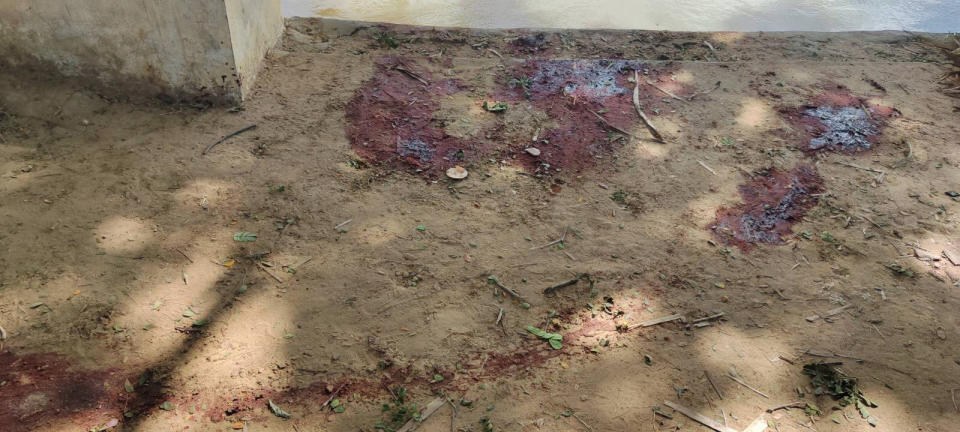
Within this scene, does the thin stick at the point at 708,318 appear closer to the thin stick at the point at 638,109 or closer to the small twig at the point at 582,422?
the small twig at the point at 582,422

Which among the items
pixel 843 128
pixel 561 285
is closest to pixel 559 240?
pixel 561 285

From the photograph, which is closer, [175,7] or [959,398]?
[959,398]

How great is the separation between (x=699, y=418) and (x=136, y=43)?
14.3 ft

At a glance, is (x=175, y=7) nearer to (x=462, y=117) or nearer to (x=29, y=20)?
(x=29, y=20)

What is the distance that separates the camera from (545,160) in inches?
175

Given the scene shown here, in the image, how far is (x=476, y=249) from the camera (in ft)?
11.8

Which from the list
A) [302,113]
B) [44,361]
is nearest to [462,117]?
[302,113]

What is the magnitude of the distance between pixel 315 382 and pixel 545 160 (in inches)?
94.3

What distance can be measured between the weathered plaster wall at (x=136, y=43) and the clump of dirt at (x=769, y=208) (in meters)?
3.67

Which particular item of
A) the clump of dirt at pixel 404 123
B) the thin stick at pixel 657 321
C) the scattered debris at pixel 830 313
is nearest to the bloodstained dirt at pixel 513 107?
the clump of dirt at pixel 404 123

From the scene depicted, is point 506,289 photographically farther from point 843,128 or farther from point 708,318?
point 843,128

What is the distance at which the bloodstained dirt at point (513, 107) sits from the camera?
14.5 ft

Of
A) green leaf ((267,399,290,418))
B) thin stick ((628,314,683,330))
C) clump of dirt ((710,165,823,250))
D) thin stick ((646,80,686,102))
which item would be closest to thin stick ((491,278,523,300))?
thin stick ((628,314,683,330))

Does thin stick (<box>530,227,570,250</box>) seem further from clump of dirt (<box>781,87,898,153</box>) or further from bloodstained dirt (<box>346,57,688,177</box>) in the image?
clump of dirt (<box>781,87,898,153</box>)
